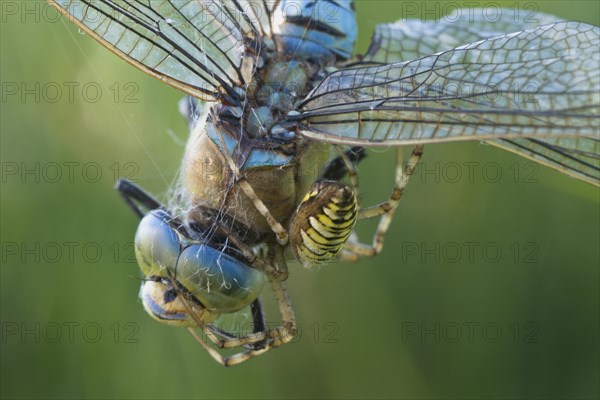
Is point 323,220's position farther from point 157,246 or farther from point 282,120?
point 157,246

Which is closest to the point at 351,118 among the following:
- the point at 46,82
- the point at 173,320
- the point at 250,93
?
the point at 250,93

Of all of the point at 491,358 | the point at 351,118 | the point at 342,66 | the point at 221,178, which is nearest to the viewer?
the point at 351,118

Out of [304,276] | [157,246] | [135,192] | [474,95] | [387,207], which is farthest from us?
[304,276]

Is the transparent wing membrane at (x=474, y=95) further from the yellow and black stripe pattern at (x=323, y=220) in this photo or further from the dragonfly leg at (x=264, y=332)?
the dragonfly leg at (x=264, y=332)

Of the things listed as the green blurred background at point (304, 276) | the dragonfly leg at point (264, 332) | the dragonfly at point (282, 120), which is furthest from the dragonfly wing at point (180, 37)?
the green blurred background at point (304, 276)

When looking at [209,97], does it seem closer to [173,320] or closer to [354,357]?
[173,320]

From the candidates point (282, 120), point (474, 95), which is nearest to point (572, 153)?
point (474, 95)

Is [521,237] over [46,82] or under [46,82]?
under
